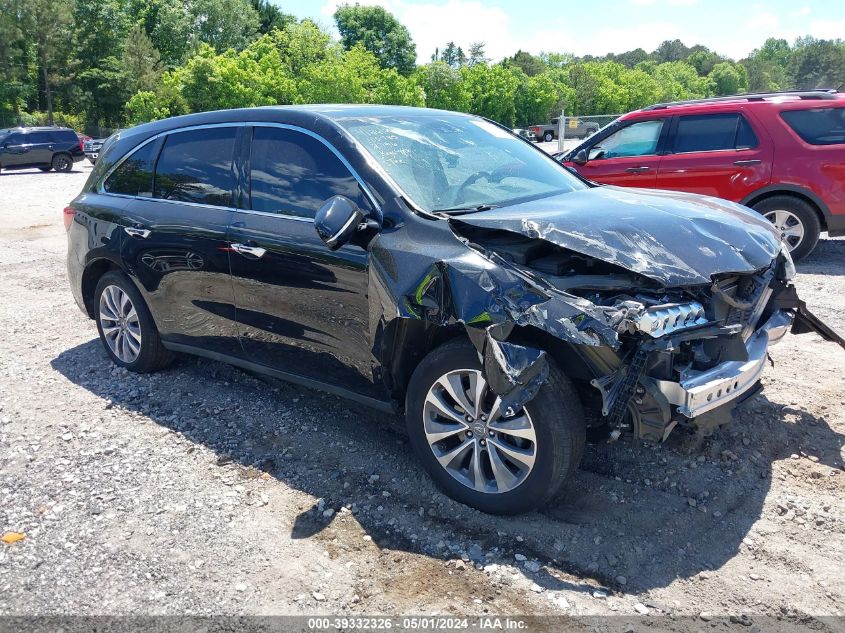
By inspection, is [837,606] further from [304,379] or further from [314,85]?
[314,85]

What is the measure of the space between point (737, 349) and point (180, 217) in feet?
11.1

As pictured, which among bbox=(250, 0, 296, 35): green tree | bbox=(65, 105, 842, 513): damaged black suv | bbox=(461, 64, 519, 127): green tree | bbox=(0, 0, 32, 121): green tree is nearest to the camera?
bbox=(65, 105, 842, 513): damaged black suv

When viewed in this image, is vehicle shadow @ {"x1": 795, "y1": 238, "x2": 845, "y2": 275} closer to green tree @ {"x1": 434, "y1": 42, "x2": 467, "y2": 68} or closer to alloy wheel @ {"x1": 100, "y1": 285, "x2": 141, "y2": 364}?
alloy wheel @ {"x1": 100, "y1": 285, "x2": 141, "y2": 364}

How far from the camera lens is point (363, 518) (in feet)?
11.3

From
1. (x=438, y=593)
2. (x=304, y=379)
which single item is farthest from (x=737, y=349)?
(x=304, y=379)

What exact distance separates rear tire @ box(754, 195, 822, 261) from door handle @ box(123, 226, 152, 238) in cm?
669

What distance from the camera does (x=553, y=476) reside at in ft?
10.1

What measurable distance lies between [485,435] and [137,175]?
3.35 m

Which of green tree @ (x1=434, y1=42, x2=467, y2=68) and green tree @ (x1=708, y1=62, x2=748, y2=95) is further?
green tree @ (x1=708, y1=62, x2=748, y2=95)

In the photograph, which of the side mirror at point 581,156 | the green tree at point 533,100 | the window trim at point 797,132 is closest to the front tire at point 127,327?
the side mirror at point 581,156

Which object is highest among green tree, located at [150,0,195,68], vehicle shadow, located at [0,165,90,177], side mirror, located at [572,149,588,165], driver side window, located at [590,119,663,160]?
green tree, located at [150,0,195,68]

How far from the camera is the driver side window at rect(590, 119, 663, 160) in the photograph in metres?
8.84

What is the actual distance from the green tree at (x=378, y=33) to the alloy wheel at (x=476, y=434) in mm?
84320

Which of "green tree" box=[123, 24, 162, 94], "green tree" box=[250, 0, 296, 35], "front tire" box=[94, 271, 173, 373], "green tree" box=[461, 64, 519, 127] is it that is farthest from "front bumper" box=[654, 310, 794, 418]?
"green tree" box=[250, 0, 296, 35]
